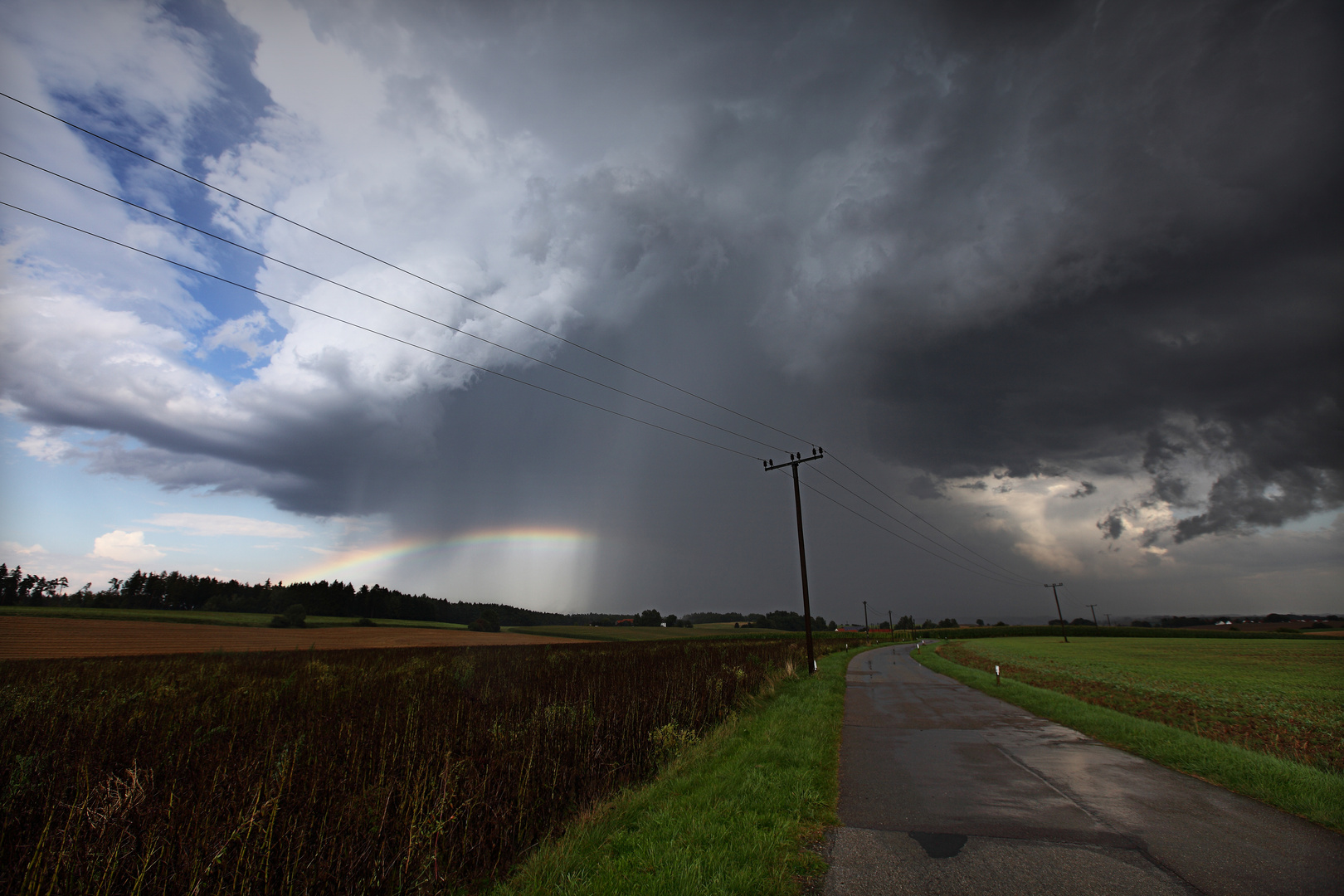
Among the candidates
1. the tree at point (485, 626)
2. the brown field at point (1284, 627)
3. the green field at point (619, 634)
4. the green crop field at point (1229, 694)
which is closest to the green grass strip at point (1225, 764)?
the green crop field at point (1229, 694)

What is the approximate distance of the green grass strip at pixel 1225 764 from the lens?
23.4ft

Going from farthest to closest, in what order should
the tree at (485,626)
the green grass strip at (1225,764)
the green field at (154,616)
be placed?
A: the tree at (485,626), the green field at (154,616), the green grass strip at (1225,764)

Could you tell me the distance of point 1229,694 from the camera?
21203mm

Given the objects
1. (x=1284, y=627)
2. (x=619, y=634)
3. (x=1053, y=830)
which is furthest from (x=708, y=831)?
(x=1284, y=627)

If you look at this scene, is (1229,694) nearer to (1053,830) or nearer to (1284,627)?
Result: (1053,830)

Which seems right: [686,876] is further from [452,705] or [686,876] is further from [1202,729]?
[1202,729]

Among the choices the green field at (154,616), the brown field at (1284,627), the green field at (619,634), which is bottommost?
the green field at (619,634)

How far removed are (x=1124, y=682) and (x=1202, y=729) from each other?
13888 millimetres

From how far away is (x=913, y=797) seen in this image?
7727 millimetres

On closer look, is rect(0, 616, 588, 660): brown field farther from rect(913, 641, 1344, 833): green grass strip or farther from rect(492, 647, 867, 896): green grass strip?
rect(913, 641, 1344, 833): green grass strip

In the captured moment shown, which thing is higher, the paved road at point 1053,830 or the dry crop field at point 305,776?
the dry crop field at point 305,776

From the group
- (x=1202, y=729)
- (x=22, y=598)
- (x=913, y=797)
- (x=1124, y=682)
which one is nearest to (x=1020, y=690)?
(x=1202, y=729)

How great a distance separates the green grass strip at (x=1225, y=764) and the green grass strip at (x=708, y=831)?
605 cm

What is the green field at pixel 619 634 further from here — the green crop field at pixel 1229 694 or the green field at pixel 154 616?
the green crop field at pixel 1229 694
